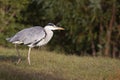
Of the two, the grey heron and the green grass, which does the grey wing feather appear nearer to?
the grey heron

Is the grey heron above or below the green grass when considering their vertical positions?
above

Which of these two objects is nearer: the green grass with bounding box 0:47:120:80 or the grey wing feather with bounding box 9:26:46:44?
the green grass with bounding box 0:47:120:80

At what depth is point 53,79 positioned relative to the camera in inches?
439

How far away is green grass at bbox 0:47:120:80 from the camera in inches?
437

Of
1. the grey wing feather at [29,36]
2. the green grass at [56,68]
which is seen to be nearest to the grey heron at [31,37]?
the grey wing feather at [29,36]

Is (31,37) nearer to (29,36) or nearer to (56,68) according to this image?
(29,36)

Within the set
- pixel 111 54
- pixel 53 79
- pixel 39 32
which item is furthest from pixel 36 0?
pixel 53 79

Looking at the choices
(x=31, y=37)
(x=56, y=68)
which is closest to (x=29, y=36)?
(x=31, y=37)

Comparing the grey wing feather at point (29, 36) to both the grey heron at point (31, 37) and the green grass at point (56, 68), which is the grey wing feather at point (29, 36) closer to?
the grey heron at point (31, 37)

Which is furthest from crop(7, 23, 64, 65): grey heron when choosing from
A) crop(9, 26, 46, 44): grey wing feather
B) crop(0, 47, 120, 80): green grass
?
crop(0, 47, 120, 80): green grass

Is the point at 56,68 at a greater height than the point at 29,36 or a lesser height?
lesser

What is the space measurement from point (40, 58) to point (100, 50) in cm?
791

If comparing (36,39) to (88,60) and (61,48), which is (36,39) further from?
(61,48)

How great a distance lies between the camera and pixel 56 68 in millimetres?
12828
